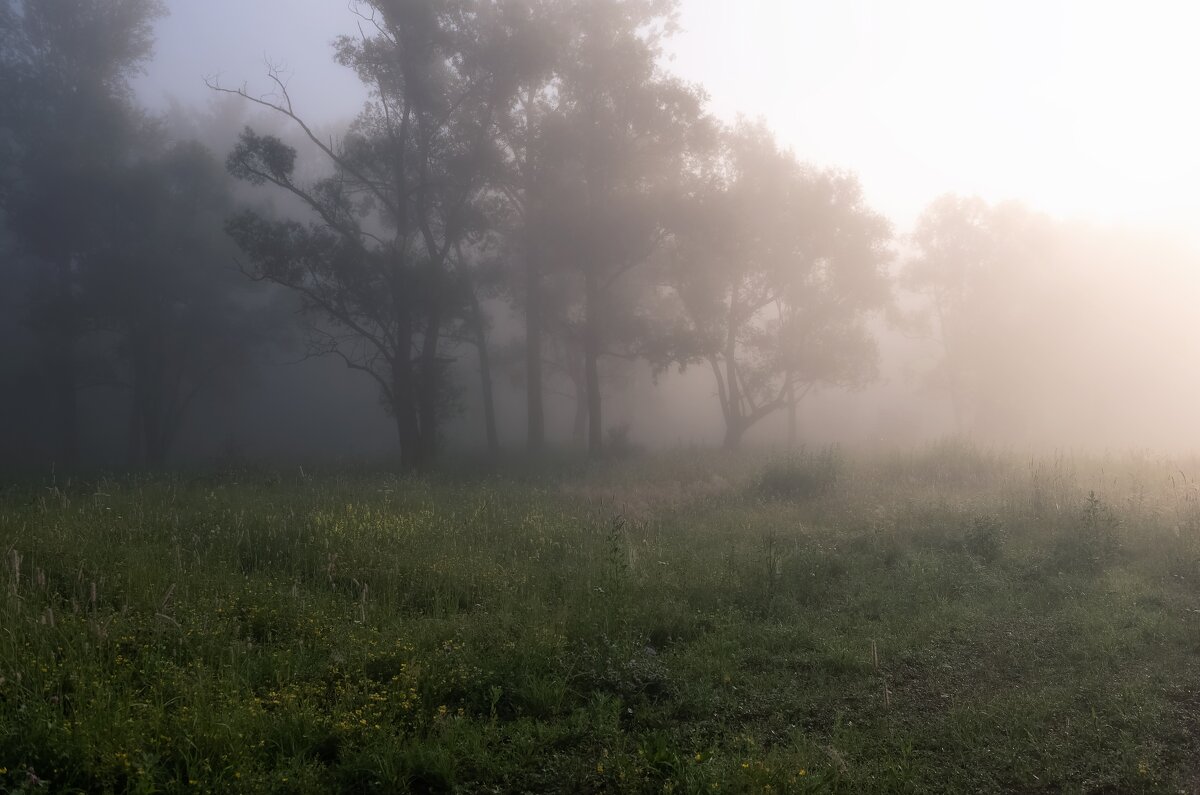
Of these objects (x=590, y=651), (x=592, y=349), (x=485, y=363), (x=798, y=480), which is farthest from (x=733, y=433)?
(x=590, y=651)

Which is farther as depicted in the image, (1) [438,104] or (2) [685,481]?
(1) [438,104]

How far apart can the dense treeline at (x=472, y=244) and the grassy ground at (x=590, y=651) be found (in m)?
12.9

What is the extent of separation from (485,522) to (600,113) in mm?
17925

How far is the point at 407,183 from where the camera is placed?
22672 millimetres

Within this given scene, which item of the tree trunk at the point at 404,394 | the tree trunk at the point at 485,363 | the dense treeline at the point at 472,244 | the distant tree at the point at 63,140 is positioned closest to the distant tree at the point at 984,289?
the dense treeline at the point at 472,244

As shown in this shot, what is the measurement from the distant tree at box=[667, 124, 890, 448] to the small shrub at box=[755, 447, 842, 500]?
39.6ft

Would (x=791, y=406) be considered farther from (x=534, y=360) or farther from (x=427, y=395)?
(x=427, y=395)

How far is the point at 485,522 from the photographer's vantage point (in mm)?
10734

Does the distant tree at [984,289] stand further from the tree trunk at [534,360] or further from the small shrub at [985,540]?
the small shrub at [985,540]

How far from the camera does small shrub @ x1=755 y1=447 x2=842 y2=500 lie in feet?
46.7

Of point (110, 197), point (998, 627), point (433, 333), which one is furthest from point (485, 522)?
point (110, 197)

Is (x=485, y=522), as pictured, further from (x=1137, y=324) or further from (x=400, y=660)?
(x=1137, y=324)

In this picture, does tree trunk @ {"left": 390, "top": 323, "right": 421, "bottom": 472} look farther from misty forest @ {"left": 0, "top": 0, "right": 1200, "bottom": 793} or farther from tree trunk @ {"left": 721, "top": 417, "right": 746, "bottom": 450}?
tree trunk @ {"left": 721, "top": 417, "right": 746, "bottom": 450}

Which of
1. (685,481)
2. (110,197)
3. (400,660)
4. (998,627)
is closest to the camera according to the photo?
(400,660)
